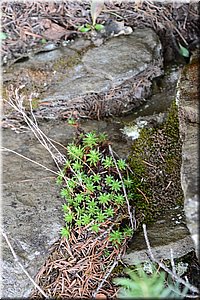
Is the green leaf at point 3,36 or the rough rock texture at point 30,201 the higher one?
the green leaf at point 3,36

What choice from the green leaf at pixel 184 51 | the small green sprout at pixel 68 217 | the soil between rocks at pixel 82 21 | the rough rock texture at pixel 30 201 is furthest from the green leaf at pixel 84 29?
the small green sprout at pixel 68 217

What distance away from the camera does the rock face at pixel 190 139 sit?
1920mm

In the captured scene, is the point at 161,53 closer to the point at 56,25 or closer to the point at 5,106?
the point at 56,25

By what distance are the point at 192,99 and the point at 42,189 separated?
114cm

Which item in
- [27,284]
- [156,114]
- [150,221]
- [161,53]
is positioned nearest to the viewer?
[27,284]

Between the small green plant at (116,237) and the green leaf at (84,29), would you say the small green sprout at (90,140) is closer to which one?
the small green plant at (116,237)

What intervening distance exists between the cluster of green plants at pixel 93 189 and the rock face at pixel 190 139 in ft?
1.78

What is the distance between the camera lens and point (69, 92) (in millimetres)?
3340

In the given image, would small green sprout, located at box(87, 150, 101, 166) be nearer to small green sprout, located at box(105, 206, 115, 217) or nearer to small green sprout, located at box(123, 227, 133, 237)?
small green sprout, located at box(105, 206, 115, 217)

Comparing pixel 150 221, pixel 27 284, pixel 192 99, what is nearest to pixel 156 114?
pixel 192 99

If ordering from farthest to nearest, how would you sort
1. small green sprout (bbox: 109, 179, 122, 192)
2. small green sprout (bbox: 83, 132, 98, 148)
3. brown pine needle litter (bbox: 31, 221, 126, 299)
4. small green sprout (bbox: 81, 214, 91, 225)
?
1. small green sprout (bbox: 83, 132, 98, 148)
2. small green sprout (bbox: 109, 179, 122, 192)
3. small green sprout (bbox: 81, 214, 91, 225)
4. brown pine needle litter (bbox: 31, 221, 126, 299)

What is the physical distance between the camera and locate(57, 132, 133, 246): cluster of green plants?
263 cm

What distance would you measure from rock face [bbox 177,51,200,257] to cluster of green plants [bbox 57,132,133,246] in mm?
543

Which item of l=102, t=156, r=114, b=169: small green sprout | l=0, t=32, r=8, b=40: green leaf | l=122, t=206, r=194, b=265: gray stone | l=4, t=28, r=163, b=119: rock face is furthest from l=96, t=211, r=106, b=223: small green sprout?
l=0, t=32, r=8, b=40: green leaf
